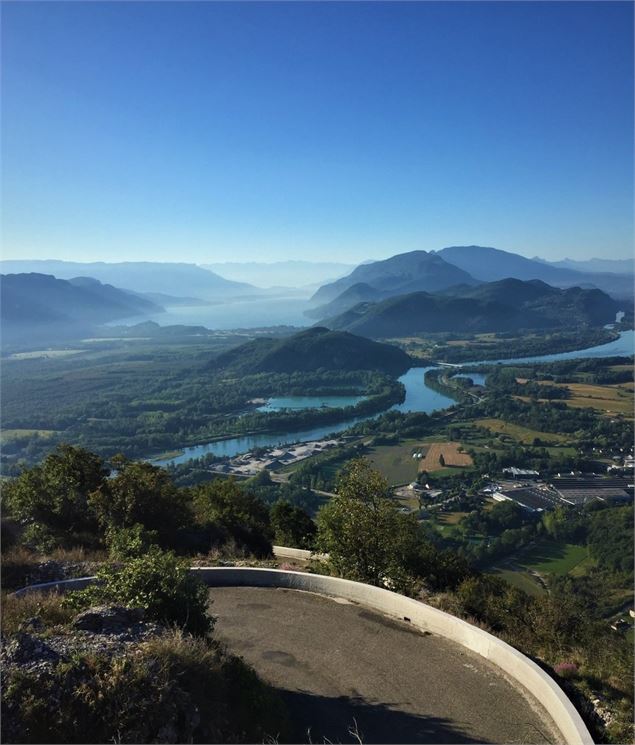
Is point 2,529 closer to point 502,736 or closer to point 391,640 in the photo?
point 391,640

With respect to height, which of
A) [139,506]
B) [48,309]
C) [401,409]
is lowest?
[401,409]

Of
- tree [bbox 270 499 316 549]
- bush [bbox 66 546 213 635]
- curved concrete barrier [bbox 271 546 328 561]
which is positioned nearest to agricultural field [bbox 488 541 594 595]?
tree [bbox 270 499 316 549]

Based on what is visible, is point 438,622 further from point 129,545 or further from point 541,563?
point 541,563

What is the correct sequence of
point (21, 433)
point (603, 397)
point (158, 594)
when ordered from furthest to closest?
1. point (603, 397)
2. point (21, 433)
3. point (158, 594)

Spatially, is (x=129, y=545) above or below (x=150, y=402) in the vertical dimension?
above

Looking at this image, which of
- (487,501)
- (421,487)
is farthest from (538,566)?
(421,487)

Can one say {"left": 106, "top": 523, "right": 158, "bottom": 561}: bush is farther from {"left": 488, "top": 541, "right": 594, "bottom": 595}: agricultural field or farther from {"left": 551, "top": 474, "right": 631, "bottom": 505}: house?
{"left": 551, "top": 474, "right": 631, "bottom": 505}: house

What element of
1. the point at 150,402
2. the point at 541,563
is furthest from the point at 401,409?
the point at 541,563
